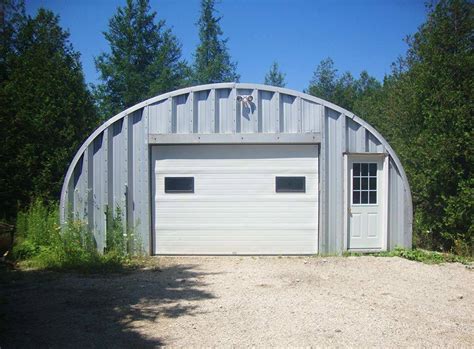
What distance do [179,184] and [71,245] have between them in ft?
8.63

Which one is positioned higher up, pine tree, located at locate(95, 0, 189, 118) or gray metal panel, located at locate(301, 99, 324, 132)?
pine tree, located at locate(95, 0, 189, 118)

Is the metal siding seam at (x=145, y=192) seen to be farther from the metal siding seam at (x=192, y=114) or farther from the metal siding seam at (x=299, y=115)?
the metal siding seam at (x=299, y=115)

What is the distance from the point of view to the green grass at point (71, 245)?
27.3 ft

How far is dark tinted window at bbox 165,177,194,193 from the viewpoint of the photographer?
9445mm

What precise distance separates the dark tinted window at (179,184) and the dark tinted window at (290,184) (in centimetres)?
198

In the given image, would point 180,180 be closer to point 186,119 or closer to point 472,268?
point 186,119

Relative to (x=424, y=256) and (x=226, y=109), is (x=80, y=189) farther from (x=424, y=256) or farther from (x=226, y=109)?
(x=424, y=256)

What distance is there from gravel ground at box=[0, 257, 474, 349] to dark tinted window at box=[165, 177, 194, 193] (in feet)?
5.93

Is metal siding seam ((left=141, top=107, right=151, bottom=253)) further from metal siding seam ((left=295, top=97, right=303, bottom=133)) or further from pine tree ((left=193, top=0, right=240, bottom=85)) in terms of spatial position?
pine tree ((left=193, top=0, right=240, bottom=85))

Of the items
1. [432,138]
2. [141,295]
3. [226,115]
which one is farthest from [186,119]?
[432,138]

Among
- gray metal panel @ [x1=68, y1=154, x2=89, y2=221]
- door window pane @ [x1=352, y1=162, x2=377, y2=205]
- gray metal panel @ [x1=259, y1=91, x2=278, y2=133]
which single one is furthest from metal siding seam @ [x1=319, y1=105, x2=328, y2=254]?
gray metal panel @ [x1=68, y1=154, x2=89, y2=221]

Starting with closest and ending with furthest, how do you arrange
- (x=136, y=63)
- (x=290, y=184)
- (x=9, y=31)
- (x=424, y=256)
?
(x=424, y=256), (x=290, y=184), (x=9, y=31), (x=136, y=63)

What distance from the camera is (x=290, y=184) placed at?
943cm

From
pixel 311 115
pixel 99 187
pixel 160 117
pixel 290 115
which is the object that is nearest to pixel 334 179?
pixel 311 115
